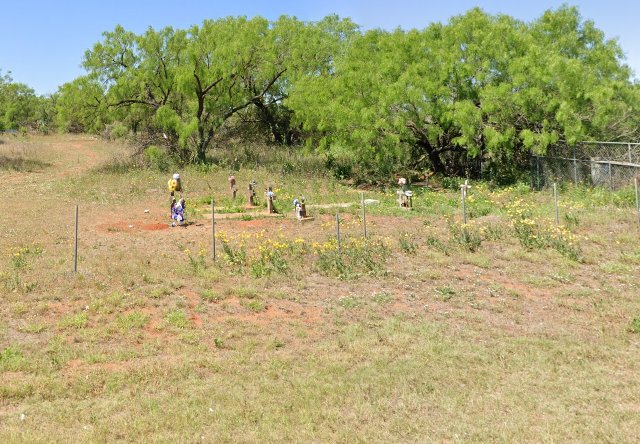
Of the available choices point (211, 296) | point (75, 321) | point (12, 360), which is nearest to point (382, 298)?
point (211, 296)

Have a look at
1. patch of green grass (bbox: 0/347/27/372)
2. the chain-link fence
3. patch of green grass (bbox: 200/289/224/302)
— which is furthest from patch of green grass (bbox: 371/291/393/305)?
the chain-link fence

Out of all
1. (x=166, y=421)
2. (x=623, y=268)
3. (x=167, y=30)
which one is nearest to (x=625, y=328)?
(x=623, y=268)

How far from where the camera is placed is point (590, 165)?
71.9 ft

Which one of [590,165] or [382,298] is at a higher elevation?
[590,165]

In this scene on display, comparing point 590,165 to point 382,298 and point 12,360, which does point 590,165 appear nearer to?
point 382,298

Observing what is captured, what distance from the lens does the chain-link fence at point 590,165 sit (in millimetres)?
20172

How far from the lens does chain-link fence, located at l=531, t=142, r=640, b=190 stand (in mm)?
20172

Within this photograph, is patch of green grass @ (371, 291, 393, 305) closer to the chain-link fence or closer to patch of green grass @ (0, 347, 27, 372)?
patch of green grass @ (0, 347, 27, 372)

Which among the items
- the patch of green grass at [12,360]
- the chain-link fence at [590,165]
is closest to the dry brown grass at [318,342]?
the patch of green grass at [12,360]

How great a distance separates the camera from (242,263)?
12.6 metres

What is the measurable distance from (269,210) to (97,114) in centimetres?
1581

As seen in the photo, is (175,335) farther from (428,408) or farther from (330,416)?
(428,408)

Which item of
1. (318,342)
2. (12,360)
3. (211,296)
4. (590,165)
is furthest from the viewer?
(590,165)

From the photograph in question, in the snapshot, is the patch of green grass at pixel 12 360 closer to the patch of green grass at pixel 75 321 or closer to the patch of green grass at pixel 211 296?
the patch of green grass at pixel 75 321
